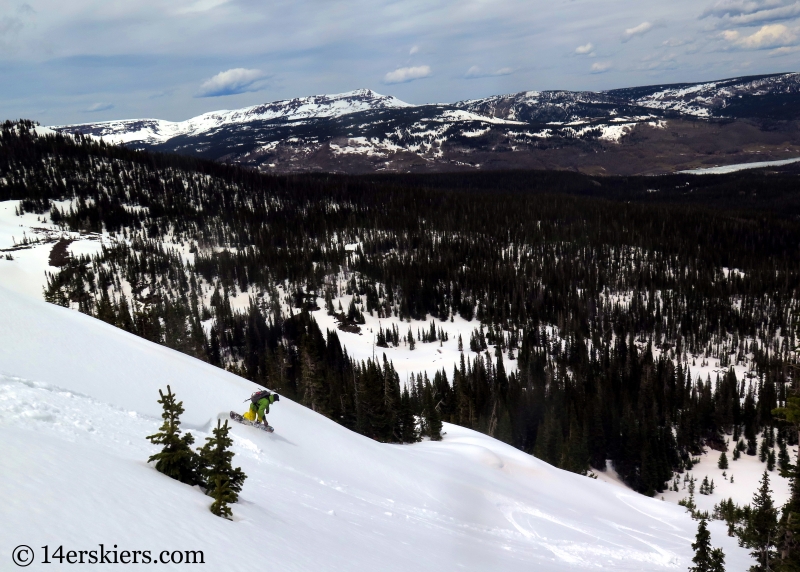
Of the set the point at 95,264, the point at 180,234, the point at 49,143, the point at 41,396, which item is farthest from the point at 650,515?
the point at 49,143

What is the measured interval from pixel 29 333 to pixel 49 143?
732 feet

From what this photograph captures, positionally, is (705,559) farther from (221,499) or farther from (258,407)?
(221,499)

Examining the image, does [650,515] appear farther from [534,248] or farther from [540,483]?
[534,248]

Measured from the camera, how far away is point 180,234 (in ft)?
565

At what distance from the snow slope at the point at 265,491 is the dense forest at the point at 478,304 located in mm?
18170

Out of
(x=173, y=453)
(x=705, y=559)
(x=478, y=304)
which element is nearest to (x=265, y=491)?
(x=173, y=453)

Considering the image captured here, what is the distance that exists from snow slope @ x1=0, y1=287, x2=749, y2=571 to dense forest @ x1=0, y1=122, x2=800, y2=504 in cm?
1817

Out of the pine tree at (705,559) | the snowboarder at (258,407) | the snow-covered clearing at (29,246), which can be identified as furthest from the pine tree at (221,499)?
the snow-covered clearing at (29,246)

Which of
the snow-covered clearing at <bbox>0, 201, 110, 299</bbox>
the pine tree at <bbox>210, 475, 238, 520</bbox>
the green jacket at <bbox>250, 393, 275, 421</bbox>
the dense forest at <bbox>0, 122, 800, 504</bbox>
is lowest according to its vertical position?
the dense forest at <bbox>0, 122, 800, 504</bbox>

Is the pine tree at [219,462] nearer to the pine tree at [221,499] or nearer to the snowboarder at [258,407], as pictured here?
the pine tree at [221,499]

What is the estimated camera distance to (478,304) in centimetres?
14400

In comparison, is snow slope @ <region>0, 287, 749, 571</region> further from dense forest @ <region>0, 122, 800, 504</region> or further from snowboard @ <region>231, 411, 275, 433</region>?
dense forest @ <region>0, 122, 800, 504</region>

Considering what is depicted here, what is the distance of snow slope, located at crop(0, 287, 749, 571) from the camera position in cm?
973

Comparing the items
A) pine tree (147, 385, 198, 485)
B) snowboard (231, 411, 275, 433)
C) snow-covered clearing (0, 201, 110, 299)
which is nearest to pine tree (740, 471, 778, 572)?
snowboard (231, 411, 275, 433)
